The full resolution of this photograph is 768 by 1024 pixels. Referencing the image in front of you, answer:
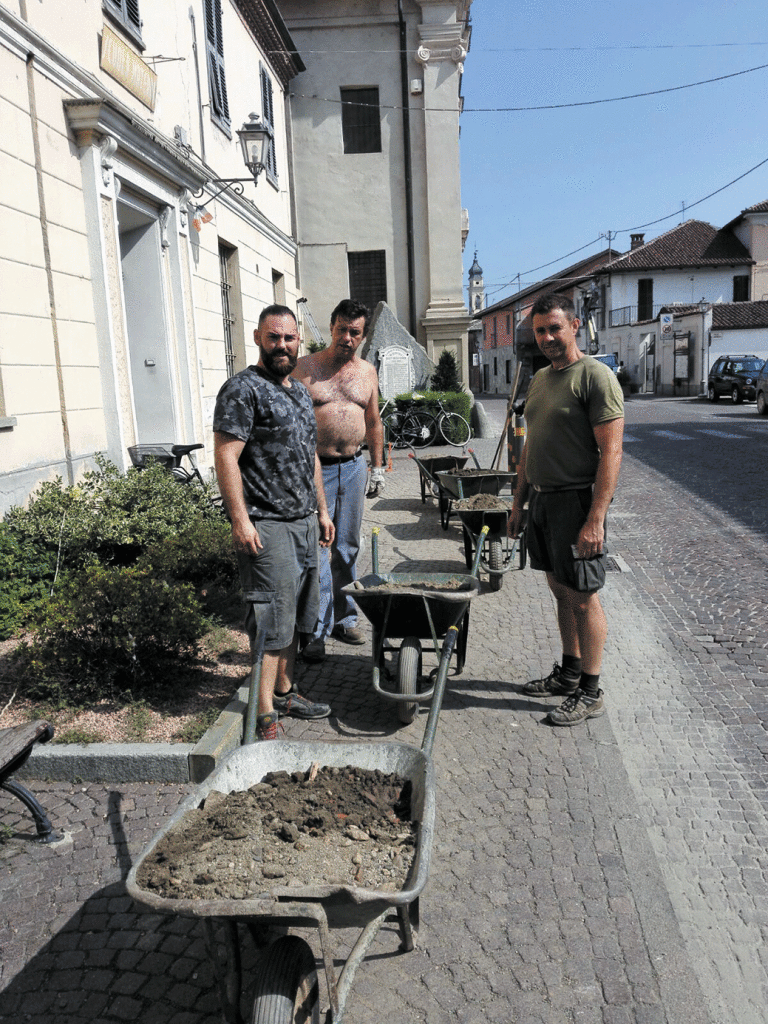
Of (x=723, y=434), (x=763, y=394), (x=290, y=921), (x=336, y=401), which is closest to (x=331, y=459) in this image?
(x=336, y=401)

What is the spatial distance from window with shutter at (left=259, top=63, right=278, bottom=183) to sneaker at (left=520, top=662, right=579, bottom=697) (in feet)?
47.2

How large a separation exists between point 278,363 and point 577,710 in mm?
2310

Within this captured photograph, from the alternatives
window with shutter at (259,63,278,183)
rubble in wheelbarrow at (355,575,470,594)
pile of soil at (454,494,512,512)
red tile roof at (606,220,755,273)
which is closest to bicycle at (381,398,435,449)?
window with shutter at (259,63,278,183)

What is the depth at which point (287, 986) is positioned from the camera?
1.94 metres

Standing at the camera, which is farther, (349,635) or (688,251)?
(688,251)

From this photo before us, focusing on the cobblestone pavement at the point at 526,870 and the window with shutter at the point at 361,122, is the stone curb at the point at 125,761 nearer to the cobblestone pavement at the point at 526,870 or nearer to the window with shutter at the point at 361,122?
the cobblestone pavement at the point at 526,870

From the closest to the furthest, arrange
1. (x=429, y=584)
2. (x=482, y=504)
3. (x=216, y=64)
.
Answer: (x=429, y=584) < (x=482, y=504) < (x=216, y=64)

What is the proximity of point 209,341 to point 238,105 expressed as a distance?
5379 millimetres

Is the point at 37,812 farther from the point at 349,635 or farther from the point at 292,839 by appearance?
the point at 349,635

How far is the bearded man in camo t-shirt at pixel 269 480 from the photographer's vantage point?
3537mm

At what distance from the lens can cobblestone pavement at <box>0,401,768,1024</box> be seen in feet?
7.87

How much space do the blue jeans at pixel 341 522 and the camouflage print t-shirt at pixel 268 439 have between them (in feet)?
3.70

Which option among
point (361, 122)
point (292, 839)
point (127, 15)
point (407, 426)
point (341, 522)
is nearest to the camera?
point (292, 839)

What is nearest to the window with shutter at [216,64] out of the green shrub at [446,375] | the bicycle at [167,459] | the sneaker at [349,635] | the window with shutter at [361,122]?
the bicycle at [167,459]
